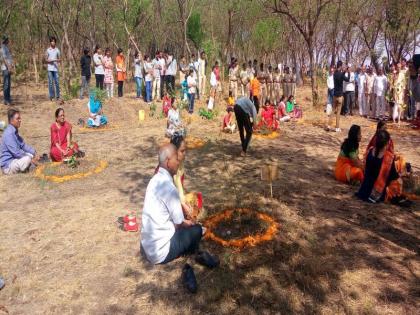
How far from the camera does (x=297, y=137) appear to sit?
35.9ft

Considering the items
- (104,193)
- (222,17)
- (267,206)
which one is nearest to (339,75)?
(267,206)

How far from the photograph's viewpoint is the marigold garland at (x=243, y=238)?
15.8 feet

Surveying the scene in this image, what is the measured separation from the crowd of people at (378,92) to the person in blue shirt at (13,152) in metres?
8.34

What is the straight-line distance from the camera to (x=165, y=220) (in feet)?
13.3

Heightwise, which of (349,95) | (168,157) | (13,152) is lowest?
(13,152)

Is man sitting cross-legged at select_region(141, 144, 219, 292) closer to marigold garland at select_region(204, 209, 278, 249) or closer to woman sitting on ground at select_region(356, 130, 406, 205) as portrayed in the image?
marigold garland at select_region(204, 209, 278, 249)

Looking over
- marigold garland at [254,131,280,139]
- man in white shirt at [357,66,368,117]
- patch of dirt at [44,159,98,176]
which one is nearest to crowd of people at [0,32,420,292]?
man in white shirt at [357,66,368,117]

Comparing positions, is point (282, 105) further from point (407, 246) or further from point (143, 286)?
point (143, 286)

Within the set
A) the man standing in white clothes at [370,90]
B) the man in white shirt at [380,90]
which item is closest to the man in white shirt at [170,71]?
the man standing in white clothes at [370,90]

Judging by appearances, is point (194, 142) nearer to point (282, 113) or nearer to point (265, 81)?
point (282, 113)

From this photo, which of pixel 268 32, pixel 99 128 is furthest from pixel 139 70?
pixel 268 32

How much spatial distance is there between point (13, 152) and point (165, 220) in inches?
197

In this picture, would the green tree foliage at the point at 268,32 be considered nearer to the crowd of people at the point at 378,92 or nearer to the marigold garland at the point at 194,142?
the crowd of people at the point at 378,92

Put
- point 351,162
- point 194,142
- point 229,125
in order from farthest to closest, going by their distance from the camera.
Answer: point 229,125, point 194,142, point 351,162
